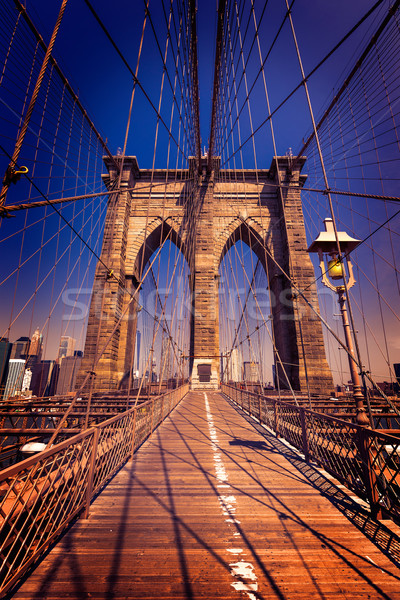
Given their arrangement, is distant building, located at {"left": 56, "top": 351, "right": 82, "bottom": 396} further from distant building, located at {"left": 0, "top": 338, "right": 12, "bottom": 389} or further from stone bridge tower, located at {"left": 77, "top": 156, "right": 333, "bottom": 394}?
distant building, located at {"left": 0, "top": 338, "right": 12, "bottom": 389}

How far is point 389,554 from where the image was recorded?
6.89ft

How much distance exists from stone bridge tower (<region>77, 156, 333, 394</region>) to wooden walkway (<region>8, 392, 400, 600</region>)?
11770 mm

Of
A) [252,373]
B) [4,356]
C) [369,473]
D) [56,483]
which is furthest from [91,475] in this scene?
[252,373]

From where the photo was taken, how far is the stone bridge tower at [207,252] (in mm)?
15648

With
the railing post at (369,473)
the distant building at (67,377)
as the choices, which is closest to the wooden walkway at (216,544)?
the railing post at (369,473)

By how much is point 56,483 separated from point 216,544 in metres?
1.54

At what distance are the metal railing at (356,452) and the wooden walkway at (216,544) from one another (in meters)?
0.26

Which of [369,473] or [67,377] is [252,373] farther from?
[67,377]

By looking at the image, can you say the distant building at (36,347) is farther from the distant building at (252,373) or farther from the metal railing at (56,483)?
the distant building at (252,373)

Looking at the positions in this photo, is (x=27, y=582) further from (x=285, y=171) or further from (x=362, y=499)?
(x=285, y=171)

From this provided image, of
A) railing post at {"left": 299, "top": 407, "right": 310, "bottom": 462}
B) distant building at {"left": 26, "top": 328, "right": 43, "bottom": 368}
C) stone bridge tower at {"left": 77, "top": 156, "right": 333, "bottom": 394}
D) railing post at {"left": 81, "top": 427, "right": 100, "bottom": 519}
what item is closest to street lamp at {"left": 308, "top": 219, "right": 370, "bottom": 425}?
railing post at {"left": 299, "top": 407, "right": 310, "bottom": 462}

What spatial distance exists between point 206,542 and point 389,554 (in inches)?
59.3

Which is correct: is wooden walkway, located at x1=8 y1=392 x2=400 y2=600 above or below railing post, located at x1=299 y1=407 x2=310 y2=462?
Result: below

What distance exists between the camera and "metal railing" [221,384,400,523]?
262 cm
